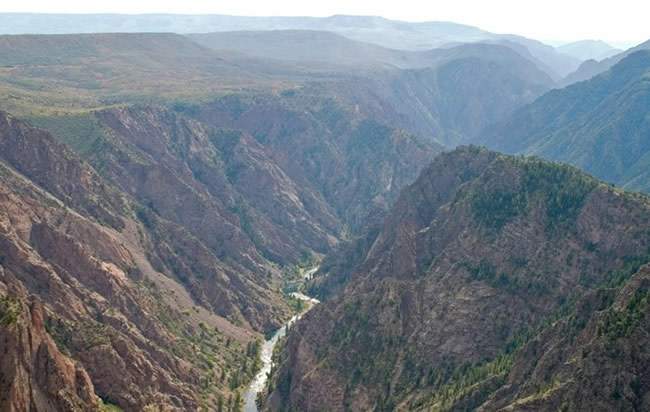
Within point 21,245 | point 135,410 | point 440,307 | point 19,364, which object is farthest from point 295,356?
point 19,364

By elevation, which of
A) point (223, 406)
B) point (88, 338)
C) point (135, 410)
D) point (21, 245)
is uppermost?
point (21, 245)

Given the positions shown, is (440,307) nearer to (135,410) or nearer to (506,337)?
(506,337)

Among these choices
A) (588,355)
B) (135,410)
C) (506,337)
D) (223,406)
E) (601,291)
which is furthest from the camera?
(223,406)

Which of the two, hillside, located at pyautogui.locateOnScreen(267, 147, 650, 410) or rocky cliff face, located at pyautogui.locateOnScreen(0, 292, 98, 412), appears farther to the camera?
hillside, located at pyautogui.locateOnScreen(267, 147, 650, 410)

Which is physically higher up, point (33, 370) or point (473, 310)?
point (33, 370)

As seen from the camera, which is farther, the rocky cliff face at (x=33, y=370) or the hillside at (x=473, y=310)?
the hillside at (x=473, y=310)

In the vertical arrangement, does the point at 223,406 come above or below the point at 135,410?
below

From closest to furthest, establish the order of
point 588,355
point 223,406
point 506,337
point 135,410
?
point 588,355 → point 135,410 → point 506,337 → point 223,406

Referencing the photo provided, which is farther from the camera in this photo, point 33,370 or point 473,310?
point 473,310

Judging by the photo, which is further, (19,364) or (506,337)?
(506,337)

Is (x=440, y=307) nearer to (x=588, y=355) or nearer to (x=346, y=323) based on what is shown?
(x=346, y=323)
